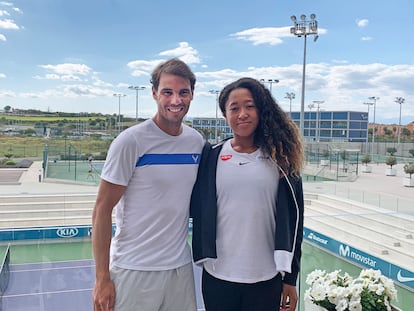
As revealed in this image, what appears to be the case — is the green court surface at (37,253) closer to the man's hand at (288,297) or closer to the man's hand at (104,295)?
the man's hand at (104,295)

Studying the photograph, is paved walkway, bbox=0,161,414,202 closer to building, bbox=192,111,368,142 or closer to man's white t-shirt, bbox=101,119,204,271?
man's white t-shirt, bbox=101,119,204,271

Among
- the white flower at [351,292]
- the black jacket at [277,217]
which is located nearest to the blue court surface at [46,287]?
the white flower at [351,292]

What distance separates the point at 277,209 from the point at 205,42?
28337 millimetres

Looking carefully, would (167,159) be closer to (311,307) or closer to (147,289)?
(147,289)

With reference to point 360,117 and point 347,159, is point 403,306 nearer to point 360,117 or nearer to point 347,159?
point 347,159

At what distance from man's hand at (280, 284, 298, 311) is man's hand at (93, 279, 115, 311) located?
0.64 m

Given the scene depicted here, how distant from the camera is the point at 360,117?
4628 centimetres

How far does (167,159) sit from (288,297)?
27.9 inches

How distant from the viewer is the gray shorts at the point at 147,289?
4.98 ft

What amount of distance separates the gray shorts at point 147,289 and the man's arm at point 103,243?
4 cm

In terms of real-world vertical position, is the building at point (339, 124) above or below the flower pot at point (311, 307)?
above

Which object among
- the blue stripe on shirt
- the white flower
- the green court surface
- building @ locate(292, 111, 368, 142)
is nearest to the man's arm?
the blue stripe on shirt

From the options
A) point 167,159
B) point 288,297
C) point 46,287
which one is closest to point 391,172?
point 46,287

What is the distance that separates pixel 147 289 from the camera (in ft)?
5.01
